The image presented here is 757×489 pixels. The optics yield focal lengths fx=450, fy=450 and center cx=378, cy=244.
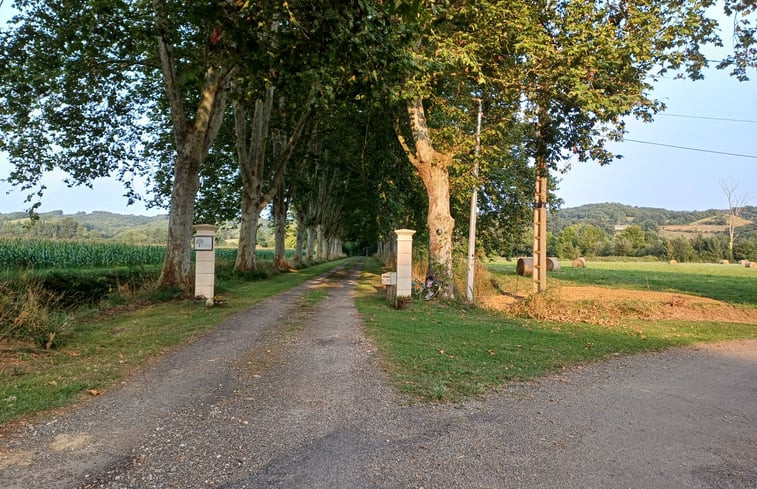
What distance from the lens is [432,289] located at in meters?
13.8

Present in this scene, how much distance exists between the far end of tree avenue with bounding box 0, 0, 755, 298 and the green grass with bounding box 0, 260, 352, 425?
328cm

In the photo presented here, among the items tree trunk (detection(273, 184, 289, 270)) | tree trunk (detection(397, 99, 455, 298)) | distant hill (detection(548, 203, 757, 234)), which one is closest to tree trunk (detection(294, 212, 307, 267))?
tree trunk (detection(273, 184, 289, 270))

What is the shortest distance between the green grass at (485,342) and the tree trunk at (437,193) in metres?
1.60

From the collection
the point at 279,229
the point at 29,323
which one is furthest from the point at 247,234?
the point at 29,323

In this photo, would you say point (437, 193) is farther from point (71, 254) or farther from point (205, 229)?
point (71, 254)

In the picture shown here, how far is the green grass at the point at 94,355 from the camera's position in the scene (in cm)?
464

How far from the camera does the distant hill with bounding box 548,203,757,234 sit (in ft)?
442

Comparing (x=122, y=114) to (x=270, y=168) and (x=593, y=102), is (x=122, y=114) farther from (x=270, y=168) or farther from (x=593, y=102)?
(x=593, y=102)

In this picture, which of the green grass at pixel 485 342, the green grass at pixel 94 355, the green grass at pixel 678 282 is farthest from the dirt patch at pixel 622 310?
the green grass at pixel 94 355

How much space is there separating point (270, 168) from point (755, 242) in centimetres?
8266

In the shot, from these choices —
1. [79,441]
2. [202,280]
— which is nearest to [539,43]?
[202,280]

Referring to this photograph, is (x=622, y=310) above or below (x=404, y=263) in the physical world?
below

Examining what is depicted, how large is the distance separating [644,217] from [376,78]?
7021 inches

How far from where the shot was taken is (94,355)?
644 centimetres
